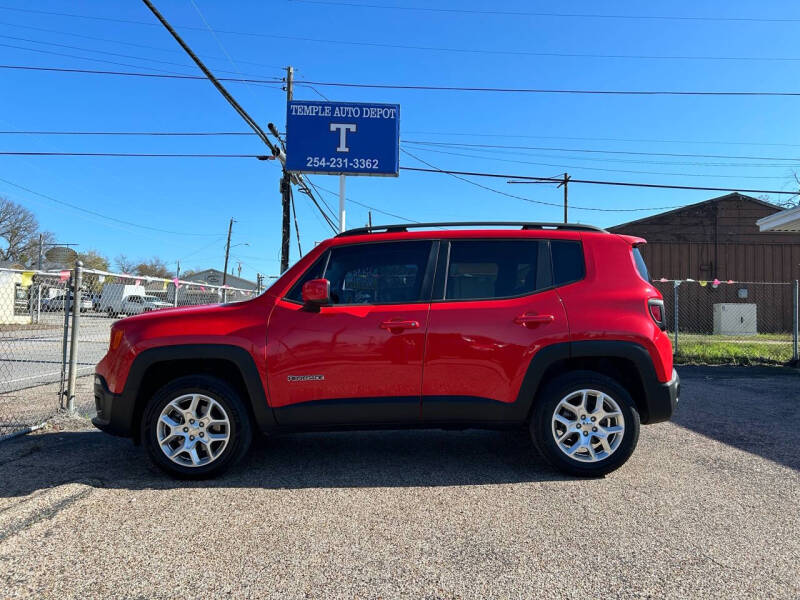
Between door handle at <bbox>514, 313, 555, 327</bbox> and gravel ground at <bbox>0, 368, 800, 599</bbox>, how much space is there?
3.74 ft

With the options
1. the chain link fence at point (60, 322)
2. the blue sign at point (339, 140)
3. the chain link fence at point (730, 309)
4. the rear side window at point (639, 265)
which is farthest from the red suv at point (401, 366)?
the chain link fence at point (730, 309)

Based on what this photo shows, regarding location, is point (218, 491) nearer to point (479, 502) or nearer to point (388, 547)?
point (388, 547)

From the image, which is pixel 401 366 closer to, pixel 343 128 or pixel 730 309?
pixel 343 128

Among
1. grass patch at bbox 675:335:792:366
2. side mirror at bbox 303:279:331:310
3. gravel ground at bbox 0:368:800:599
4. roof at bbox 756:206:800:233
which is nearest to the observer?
gravel ground at bbox 0:368:800:599

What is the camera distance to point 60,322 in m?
9.96

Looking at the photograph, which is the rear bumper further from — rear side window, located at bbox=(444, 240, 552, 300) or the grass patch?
the grass patch

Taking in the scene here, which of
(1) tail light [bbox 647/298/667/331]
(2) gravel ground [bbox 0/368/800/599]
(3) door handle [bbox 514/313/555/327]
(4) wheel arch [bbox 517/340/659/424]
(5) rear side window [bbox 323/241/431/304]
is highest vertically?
(5) rear side window [bbox 323/241/431/304]

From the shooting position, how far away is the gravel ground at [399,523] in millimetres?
2297

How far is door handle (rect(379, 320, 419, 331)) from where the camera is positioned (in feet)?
11.9

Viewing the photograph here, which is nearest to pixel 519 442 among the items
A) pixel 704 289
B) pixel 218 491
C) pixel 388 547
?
pixel 388 547

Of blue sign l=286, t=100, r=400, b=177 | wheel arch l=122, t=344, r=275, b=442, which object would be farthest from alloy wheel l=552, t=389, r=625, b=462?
blue sign l=286, t=100, r=400, b=177

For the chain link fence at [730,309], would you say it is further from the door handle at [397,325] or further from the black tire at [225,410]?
the black tire at [225,410]

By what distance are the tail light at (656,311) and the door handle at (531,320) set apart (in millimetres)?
777

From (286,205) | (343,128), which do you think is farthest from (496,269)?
(286,205)
